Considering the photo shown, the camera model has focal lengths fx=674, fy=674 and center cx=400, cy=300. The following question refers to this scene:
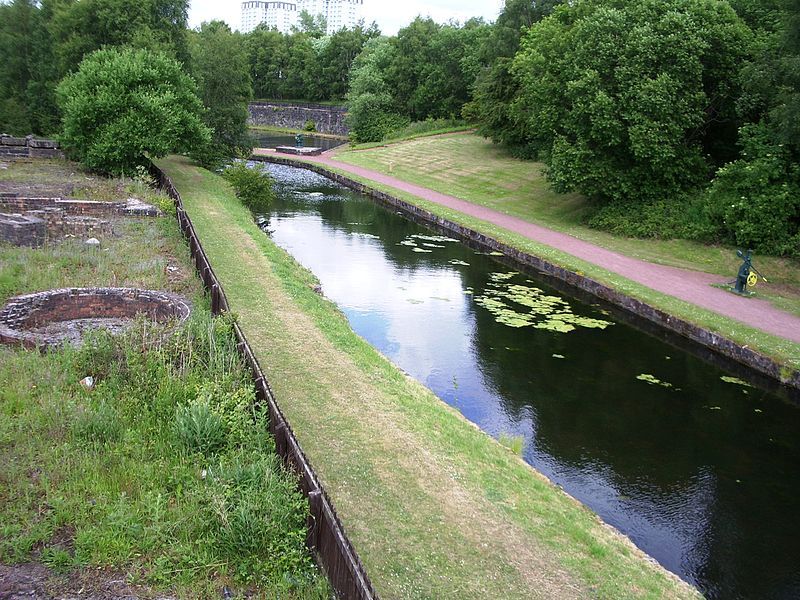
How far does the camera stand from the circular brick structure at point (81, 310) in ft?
40.1

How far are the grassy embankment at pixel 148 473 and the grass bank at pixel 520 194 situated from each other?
15858 millimetres

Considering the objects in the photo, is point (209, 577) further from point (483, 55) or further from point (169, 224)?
point (483, 55)

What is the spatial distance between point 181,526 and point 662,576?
5.47m

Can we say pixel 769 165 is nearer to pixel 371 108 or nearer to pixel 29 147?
pixel 29 147

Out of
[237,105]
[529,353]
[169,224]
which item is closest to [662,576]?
[529,353]

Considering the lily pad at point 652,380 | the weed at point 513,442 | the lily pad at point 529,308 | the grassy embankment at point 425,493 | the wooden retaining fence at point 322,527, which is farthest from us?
the lily pad at point 529,308

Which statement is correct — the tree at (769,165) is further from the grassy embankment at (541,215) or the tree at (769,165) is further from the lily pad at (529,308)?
the lily pad at (529,308)

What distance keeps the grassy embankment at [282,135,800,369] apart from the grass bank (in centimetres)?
3

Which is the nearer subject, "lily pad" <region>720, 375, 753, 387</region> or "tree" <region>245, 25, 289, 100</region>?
"lily pad" <region>720, 375, 753, 387</region>

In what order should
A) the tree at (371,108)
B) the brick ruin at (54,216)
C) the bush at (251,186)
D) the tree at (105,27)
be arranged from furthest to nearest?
the tree at (371,108) → the tree at (105,27) → the bush at (251,186) → the brick ruin at (54,216)

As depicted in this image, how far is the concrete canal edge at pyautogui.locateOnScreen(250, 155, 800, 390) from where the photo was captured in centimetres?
1478

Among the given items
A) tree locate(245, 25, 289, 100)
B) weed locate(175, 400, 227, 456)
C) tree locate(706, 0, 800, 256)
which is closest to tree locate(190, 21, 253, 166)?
tree locate(706, 0, 800, 256)

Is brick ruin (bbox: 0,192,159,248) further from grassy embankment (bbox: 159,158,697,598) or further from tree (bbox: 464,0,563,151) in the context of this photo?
tree (bbox: 464,0,563,151)

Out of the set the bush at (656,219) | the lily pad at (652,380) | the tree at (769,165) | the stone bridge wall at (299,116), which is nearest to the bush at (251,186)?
the bush at (656,219)
